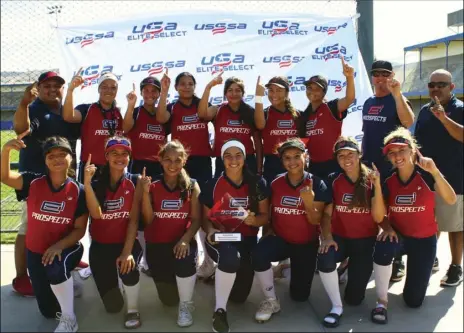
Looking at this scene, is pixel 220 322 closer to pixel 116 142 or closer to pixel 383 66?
pixel 116 142

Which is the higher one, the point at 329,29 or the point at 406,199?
the point at 329,29

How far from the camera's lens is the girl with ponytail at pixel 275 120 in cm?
400

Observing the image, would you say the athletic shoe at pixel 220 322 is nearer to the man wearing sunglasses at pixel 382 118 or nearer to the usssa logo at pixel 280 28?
the man wearing sunglasses at pixel 382 118

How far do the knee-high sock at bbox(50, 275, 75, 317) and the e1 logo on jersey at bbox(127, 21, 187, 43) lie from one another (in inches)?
142

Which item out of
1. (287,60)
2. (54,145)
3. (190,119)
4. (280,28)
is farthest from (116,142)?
(280,28)

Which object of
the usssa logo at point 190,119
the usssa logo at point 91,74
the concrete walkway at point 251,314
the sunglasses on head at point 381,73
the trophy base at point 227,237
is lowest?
the concrete walkway at point 251,314

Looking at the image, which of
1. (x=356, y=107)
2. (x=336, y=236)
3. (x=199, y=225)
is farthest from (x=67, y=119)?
(x=356, y=107)

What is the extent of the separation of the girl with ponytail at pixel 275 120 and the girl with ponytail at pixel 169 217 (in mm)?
1000

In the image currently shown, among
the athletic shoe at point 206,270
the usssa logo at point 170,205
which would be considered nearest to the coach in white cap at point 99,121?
the usssa logo at point 170,205

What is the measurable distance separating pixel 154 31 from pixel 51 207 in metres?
3.25

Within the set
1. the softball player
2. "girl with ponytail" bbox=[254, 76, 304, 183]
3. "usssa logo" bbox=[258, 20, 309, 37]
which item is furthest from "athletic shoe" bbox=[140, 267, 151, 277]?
"usssa logo" bbox=[258, 20, 309, 37]

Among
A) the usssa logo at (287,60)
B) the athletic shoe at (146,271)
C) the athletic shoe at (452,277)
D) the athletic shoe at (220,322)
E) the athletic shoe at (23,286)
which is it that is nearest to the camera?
the athletic shoe at (220,322)

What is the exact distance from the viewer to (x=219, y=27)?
5.69 meters

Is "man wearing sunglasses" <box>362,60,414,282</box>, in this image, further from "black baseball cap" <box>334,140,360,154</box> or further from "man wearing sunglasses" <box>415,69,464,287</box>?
"black baseball cap" <box>334,140,360,154</box>
